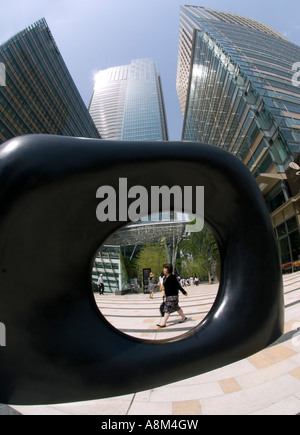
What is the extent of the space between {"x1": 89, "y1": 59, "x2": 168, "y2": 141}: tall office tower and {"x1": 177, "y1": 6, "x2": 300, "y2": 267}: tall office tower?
49.1 metres

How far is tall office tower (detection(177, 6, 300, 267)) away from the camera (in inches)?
655

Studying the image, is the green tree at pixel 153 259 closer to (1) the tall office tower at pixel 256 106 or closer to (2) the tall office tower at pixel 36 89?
(1) the tall office tower at pixel 256 106

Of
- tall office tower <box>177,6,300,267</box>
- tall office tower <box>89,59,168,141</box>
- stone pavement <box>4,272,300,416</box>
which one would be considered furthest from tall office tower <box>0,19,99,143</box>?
stone pavement <box>4,272,300,416</box>

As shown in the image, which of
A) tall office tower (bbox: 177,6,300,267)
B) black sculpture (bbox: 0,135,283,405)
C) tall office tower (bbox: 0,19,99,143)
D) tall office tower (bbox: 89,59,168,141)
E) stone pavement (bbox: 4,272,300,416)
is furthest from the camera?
tall office tower (bbox: 89,59,168,141)

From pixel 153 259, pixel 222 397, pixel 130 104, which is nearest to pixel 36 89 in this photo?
pixel 153 259

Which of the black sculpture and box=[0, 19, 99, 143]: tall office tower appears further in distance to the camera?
A: box=[0, 19, 99, 143]: tall office tower

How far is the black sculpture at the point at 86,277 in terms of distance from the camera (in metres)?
1.08

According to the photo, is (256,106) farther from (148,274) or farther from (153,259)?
(148,274)

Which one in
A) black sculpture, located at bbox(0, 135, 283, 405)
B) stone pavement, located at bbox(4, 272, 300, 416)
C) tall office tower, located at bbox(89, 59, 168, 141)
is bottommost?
stone pavement, located at bbox(4, 272, 300, 416)

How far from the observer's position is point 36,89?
123 feet

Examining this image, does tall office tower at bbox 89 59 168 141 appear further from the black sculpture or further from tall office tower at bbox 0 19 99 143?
the black sculpture

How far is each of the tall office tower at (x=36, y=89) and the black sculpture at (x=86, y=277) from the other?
35.2 m

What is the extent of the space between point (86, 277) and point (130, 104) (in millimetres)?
100221
